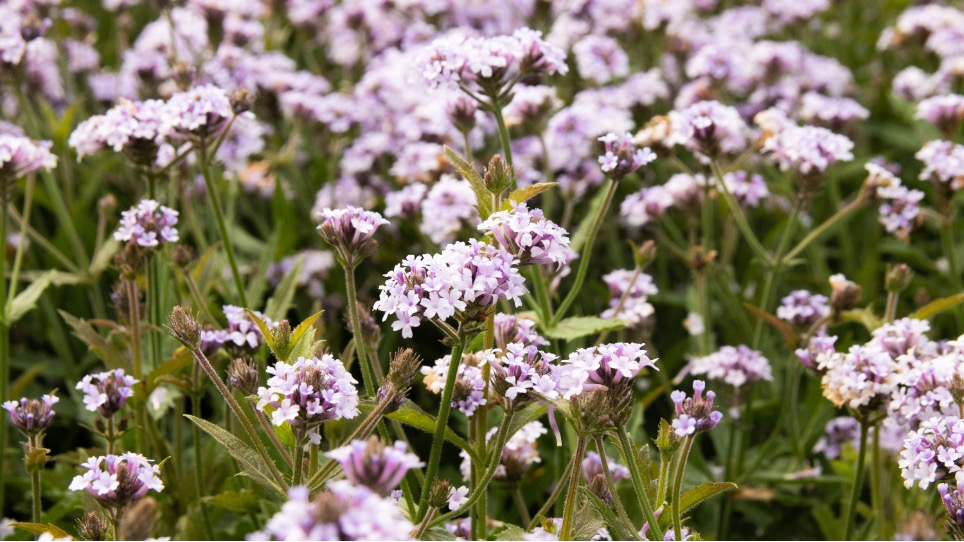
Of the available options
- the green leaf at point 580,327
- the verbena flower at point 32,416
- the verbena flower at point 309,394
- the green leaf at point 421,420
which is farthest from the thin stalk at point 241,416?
the green leaf at point 580,327

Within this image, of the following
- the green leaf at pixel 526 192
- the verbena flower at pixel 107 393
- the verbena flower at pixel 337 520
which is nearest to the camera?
the verbena flower at pixel 337 520

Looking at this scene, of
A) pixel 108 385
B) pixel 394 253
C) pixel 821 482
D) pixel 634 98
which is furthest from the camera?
pixel 634 98

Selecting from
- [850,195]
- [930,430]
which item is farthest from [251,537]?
[850,195]

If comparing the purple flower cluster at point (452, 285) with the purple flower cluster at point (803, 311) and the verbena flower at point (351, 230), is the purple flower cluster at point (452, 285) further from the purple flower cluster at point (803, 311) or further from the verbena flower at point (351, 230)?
the purple flower cluster at point (803, 311)

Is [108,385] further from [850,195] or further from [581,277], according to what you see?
[850,195]

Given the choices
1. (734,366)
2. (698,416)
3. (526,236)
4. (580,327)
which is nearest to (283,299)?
(580,327)

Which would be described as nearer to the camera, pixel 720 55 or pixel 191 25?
pixel 720 55

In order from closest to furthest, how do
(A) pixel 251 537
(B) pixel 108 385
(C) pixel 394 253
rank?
(A) pixel 251 537 → (B) pixel 108 385 → (C) pixel 394 253
